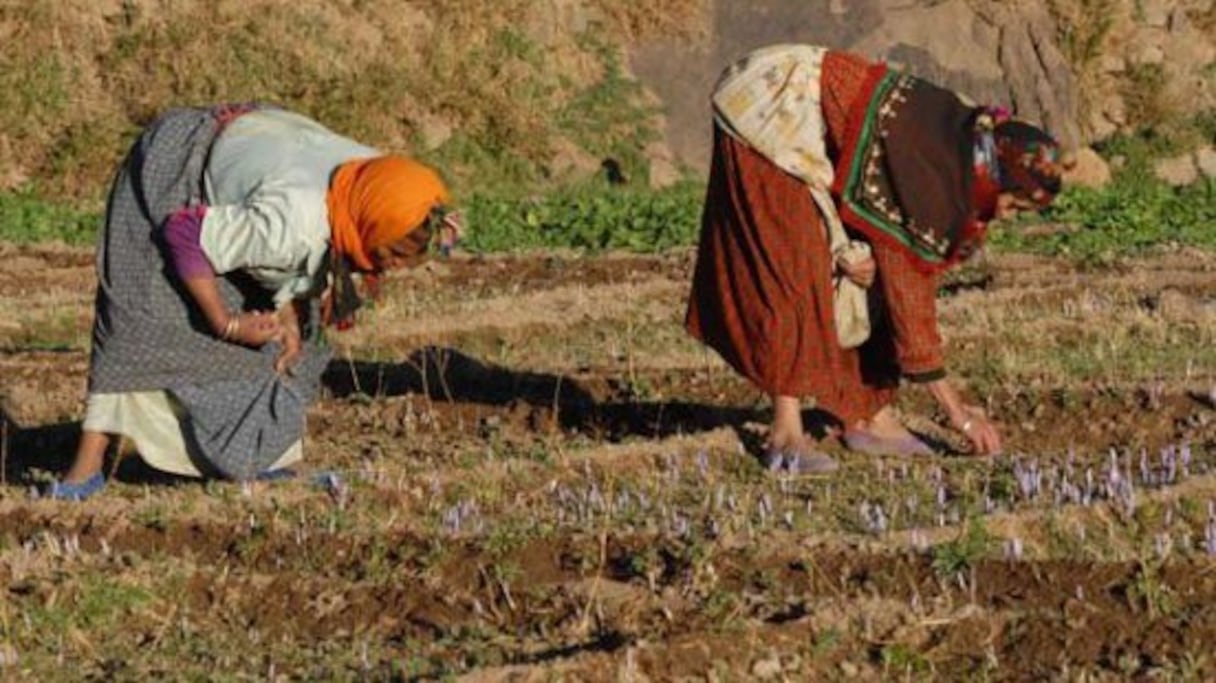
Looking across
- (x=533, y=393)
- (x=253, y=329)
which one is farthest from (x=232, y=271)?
(x=533, y=393)

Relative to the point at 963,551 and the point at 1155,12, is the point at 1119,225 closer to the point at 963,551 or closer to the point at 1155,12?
the point at 1155,12

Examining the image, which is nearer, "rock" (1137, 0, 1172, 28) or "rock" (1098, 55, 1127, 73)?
"rock" (1098, 55, 1127, 73)

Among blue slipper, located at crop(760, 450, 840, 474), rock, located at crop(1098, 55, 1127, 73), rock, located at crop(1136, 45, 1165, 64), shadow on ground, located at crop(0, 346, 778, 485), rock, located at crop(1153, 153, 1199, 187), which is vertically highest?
blue slipper, located at crop(760, 450, 840, 474)

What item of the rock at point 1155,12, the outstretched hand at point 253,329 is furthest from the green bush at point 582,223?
the outstretched hand at point 253,329

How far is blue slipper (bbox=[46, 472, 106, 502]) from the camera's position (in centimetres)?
741

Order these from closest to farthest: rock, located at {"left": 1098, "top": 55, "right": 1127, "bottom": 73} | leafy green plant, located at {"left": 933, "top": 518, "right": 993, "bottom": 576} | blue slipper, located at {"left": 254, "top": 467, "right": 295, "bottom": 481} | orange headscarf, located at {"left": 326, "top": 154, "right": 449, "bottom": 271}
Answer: leafy green plant, located at {"left": 933, "top": 518, "right": 993, "bottom": 576} < orange headscarf, located at {"left": 326, "top": 154, "right": 449, "bottom": 271} < blue slipper, located at {"left": 254, "top": 467, "right": 295, "bottom": 481} < rock, located at {"left": 1098, "top": 55, "right": 1127, "bottom": 73}

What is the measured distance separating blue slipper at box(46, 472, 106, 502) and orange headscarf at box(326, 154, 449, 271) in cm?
123

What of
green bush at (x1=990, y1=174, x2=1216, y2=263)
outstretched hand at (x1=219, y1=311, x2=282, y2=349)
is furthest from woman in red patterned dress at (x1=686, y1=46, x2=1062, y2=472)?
green bush at (x1=990, y1=174, x2=1216, y2=263)

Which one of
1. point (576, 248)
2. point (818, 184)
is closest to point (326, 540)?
point (818, 184)

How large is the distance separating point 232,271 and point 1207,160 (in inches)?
530

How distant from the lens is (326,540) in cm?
680

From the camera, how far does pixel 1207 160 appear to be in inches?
764

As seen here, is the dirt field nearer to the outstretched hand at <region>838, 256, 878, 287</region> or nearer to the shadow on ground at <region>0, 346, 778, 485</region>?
the shadow on ground at <region>0, 346, 778, 485</region>

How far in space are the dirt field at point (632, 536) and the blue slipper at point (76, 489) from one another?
66 mm
